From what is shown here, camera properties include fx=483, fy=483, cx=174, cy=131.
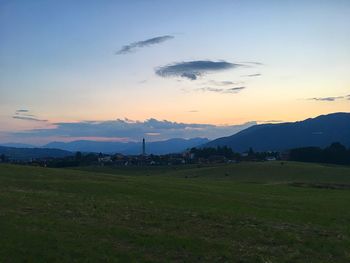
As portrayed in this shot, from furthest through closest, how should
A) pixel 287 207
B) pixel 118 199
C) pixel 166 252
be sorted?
pixel 287 207
pixel 118 199
pixel 166 252

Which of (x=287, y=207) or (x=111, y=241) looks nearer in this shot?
(x=111, y=241)

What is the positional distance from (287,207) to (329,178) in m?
66.3

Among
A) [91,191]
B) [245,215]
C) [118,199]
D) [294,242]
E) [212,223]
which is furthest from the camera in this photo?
[91,191]

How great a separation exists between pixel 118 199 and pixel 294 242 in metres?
14.9

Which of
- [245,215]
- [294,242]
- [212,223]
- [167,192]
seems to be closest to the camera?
[294,242]

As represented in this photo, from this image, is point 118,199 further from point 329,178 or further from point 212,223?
point 329,178

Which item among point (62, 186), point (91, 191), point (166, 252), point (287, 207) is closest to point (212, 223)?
point (166, 252)

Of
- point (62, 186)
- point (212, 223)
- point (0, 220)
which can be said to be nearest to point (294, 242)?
point (212, 223)

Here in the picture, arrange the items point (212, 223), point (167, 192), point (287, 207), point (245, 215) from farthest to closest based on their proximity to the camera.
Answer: point (167, 192) → point (287, 207) → point (245, 215) → point (212, 223)

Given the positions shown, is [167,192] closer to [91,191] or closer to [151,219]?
[91,191]

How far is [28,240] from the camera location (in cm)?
1784

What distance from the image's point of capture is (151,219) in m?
23.9

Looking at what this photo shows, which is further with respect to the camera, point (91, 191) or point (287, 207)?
point (91, 191)

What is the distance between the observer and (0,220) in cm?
2116
